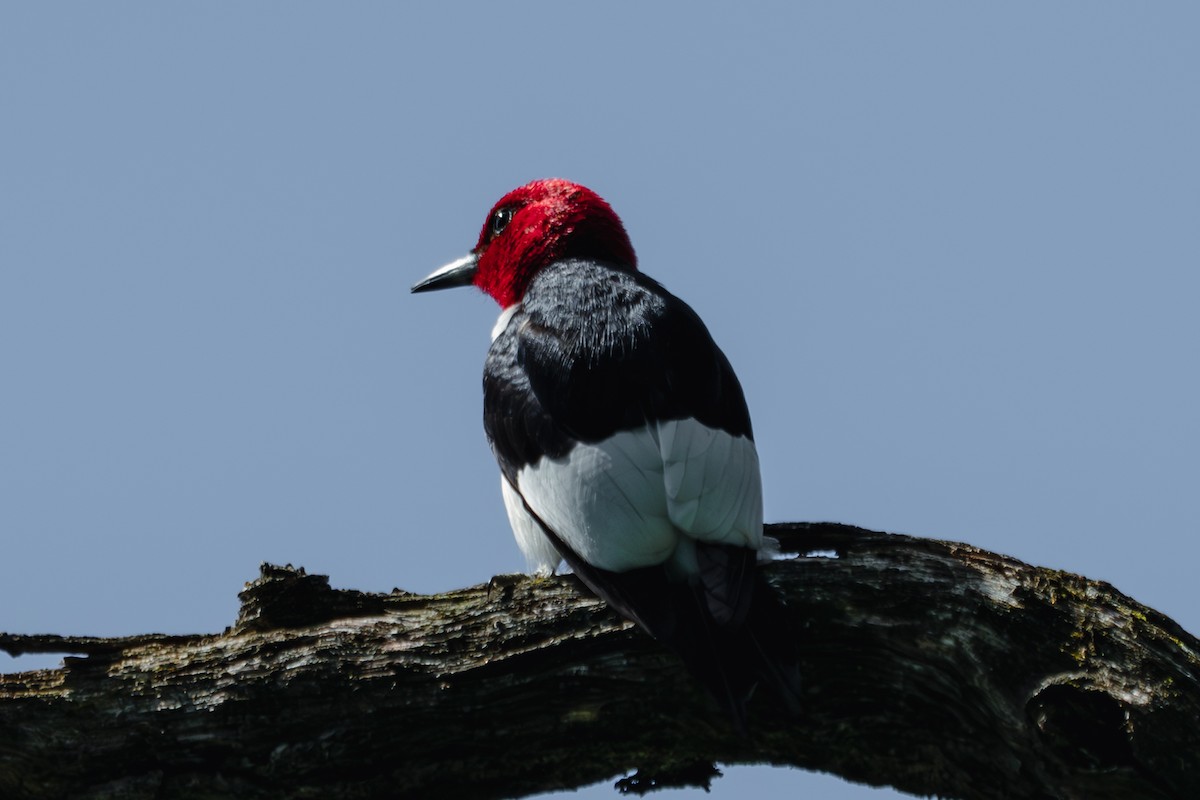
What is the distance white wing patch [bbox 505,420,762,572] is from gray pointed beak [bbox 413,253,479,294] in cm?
261

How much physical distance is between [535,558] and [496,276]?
2.13 m

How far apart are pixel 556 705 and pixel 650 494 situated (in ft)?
2.31

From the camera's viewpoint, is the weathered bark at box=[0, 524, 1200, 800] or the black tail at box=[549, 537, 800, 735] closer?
the black tail at box=[549, 537, 800, 735]

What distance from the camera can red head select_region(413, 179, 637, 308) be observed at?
21.3ft

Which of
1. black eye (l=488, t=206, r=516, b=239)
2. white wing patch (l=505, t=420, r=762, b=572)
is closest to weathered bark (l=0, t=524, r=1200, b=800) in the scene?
white wing patch (l=505, t=420, r=762, b=572)

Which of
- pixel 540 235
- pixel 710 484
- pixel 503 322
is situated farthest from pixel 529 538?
pixel 540 235

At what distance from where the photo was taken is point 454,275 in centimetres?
722

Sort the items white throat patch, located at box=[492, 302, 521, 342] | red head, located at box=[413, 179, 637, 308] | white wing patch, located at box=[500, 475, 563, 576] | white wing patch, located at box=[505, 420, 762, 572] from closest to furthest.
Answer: white wing patch, located at box=[505, 420, 762, 572], white wing patch, located at box=[500, 475, 563, 576], white throat patch, located at box=[492, 302, 521, 342], red head, located at box=[413, 179, 637, 308]

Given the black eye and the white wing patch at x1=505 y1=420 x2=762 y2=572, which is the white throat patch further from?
the white wing patch at x1=505 y1=420 x2=762 y2=572

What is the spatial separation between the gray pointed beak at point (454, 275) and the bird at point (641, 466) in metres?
1.26

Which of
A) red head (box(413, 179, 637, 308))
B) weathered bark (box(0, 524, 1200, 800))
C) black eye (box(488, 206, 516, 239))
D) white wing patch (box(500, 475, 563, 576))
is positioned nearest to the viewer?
weathered bark (box(0, 524, 1200, 800))

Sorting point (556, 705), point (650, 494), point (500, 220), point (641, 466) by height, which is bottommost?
point (556, 705)

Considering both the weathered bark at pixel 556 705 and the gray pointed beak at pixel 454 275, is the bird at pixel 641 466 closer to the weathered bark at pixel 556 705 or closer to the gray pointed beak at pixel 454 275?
the weathered bark at pixel 556 705

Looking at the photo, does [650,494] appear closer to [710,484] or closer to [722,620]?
[710,484]
